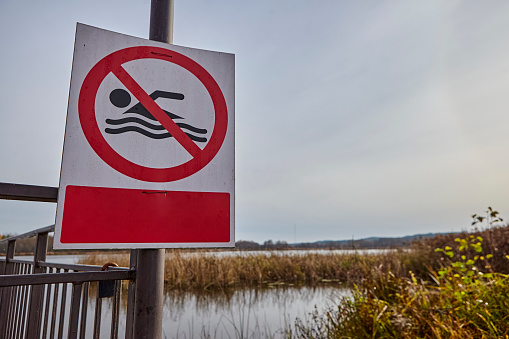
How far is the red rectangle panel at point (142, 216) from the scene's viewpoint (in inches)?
52.2

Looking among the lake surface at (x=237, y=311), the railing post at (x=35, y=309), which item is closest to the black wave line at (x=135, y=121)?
the railing post at (x=35, y=309)

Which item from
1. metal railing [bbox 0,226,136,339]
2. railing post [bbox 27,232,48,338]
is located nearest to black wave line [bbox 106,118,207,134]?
metal railing [bbox 0,226,136,339]

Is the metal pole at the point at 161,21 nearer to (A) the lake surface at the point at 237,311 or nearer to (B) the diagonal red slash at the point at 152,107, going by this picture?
(B) the diagonal red slash at the point at 152,107

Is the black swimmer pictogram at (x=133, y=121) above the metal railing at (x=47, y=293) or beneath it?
above

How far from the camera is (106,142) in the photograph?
4.66ft

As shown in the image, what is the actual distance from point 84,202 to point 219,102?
2.31 feet

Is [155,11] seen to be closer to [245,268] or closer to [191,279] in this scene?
[191,279]

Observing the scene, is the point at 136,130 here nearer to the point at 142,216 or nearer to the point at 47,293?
the point at 142,216

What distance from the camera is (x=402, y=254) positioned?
35.0 ft

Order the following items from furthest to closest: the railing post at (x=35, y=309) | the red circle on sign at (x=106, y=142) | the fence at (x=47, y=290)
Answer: the railing post at (x=35, y=309)
the red circle on sign at (x=106, y=142)
the fence at (x=47, y=290)

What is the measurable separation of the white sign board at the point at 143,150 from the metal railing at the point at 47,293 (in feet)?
0.58

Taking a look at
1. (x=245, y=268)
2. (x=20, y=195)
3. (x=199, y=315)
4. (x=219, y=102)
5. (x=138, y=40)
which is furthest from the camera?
(x=245, y=268)

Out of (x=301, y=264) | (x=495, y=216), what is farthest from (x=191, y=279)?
(x=495, y=216)

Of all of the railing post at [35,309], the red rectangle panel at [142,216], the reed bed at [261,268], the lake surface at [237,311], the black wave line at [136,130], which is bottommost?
the lake surface at [237,311]
